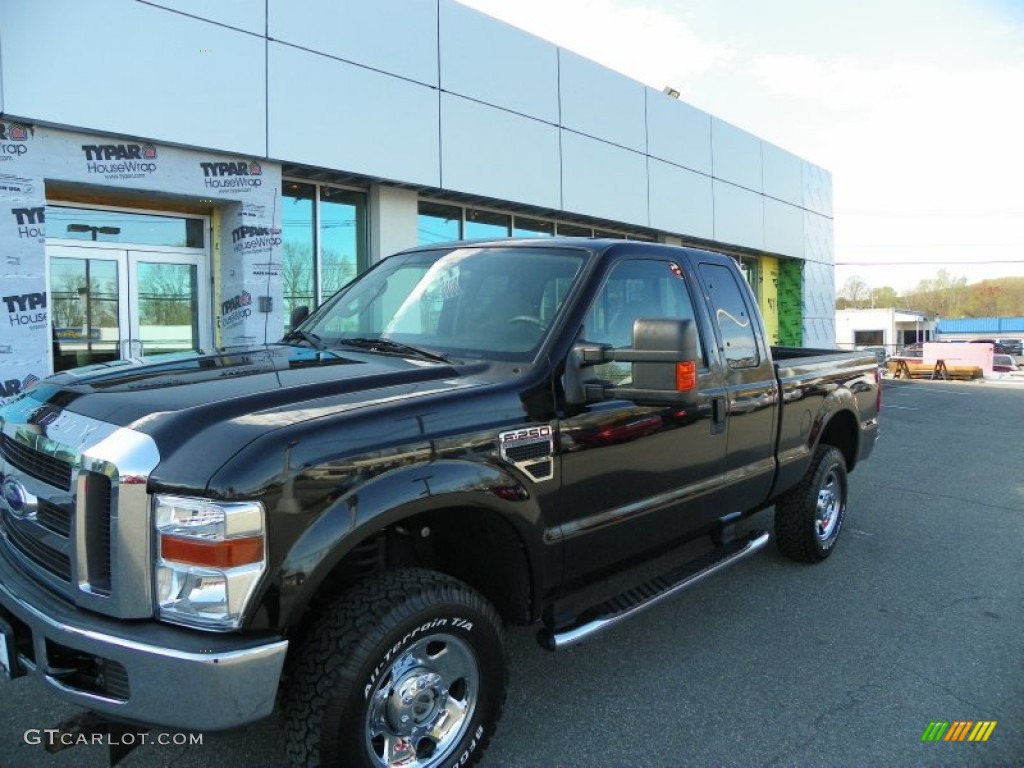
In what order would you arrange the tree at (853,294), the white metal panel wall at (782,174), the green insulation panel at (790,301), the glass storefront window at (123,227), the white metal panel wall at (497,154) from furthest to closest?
the tree at (853,294) → the green insulation panel at (790,301) → the white metal panel wall at (782,174) → the white metal panel wall at (497,154) → the glass storefront window at (123,227)

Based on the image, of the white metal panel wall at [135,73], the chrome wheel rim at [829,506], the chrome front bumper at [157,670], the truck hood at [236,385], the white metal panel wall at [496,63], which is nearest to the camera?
the chrome front bumper at [157,670]

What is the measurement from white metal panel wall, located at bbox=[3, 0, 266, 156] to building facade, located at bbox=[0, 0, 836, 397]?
2 centimetres

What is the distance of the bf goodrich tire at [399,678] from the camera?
7.13 feet

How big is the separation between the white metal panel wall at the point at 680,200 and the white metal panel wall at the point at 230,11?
28.8 feet

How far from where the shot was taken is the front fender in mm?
2125

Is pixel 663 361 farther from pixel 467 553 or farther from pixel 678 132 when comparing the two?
pixel 678 132

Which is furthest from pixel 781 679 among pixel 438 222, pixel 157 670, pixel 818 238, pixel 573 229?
pixel 818 238

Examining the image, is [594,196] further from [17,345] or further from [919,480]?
[17,345]

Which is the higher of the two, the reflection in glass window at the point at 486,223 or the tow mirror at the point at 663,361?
the reflection in glass window at the point at 486,223

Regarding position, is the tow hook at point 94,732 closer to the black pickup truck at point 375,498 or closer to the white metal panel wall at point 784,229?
the black pickup truck at point 375,498

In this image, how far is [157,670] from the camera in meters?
1.97

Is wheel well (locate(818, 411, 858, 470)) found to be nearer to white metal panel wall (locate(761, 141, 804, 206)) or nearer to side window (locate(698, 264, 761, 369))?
side window (locate(698, 264, 761, 369))

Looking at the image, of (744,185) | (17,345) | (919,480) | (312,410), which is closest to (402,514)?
(312,410)

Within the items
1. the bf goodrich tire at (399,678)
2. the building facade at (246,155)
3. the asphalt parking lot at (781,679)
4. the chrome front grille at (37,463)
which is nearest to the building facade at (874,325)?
the building facade at (246,155)
